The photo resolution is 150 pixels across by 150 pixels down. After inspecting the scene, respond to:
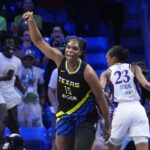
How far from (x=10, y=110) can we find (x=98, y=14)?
5.11 metres

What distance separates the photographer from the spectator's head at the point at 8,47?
10469 millimetres

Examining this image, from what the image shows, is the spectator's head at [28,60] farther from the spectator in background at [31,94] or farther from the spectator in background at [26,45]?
the spectator in background at [26,45]

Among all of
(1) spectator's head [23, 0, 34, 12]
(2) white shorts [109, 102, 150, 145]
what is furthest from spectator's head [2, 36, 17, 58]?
(2) white shorts [109, 102, 150, 145]

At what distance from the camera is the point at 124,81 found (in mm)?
8172

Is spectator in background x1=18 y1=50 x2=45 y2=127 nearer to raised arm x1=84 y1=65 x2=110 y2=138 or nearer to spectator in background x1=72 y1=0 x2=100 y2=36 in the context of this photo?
spectator in background x1=72 y1=0 x2=100 y2=36

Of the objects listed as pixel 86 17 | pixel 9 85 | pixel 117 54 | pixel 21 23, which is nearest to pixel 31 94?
pixel 9 85

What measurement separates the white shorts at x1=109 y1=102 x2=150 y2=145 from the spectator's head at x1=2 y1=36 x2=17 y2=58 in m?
2.88

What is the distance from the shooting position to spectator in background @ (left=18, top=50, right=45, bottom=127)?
35.6ft

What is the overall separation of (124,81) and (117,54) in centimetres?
34

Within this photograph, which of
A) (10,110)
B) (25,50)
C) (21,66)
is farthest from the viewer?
(25,50)

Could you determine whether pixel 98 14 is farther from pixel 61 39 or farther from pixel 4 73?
pixel 4 73

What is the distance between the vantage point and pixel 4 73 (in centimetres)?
1031

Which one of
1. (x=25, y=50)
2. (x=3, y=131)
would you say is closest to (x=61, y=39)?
(x=25, y=50)

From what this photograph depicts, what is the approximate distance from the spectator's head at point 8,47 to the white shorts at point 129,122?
2.88m
